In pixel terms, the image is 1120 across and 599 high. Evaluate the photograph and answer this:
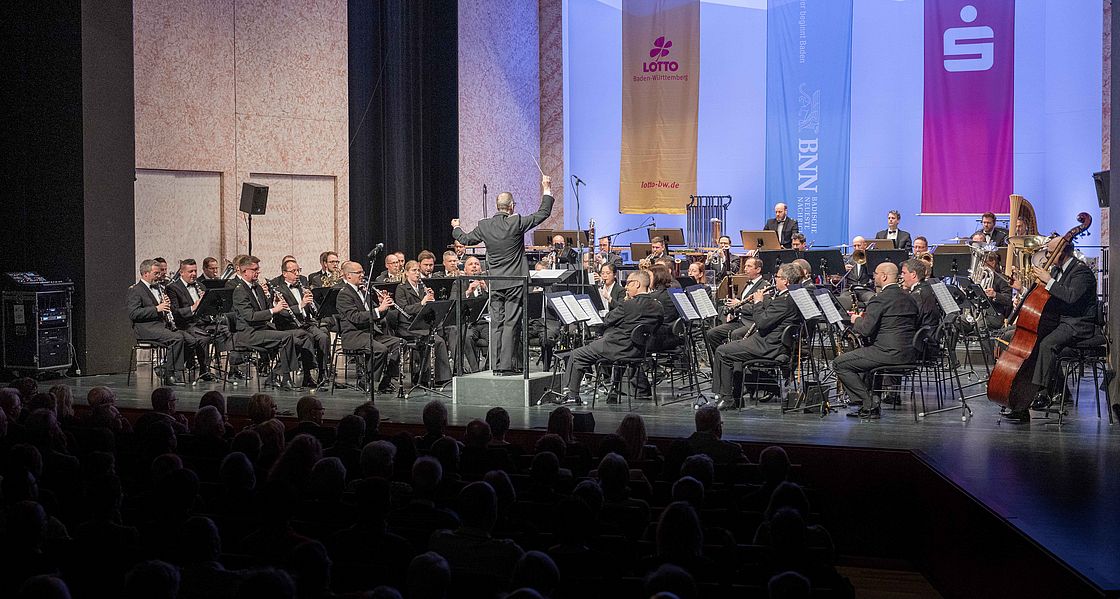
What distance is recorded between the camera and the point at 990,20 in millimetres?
16344

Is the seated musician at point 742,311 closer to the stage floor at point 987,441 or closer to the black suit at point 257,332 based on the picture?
the stage floor at point 987,441

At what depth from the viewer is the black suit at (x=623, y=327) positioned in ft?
32.9

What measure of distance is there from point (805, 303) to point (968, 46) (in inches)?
358

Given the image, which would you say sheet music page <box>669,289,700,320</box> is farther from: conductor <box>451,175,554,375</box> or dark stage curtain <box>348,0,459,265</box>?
dark stage curtain <box>348,0,459,265</box>

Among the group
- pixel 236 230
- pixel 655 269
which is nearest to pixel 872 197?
pixel 655 269

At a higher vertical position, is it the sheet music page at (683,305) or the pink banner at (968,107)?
the pink banner at (968,107)

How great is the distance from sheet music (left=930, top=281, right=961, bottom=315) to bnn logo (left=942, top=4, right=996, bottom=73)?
7.87 m

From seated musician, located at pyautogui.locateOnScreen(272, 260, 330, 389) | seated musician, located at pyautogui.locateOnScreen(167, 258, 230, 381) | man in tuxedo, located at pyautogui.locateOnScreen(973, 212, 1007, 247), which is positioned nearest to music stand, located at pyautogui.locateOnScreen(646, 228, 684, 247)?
man in tuxedo, located at pyautogui.locateOnScreen(973, 212, 1007, 247)

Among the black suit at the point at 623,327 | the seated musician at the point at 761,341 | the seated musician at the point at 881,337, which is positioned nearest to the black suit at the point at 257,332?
the black suit at the point at 623,327

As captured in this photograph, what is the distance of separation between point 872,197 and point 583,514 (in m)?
15.6

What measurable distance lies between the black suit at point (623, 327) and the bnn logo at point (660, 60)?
29.2ft

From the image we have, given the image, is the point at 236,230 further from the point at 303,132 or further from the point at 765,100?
the point at 765,100

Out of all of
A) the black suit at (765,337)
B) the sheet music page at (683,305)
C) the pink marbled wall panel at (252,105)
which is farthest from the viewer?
the pink marbled wall panel at (252,105)

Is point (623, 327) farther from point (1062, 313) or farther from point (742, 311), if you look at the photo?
point (1062, 313)
